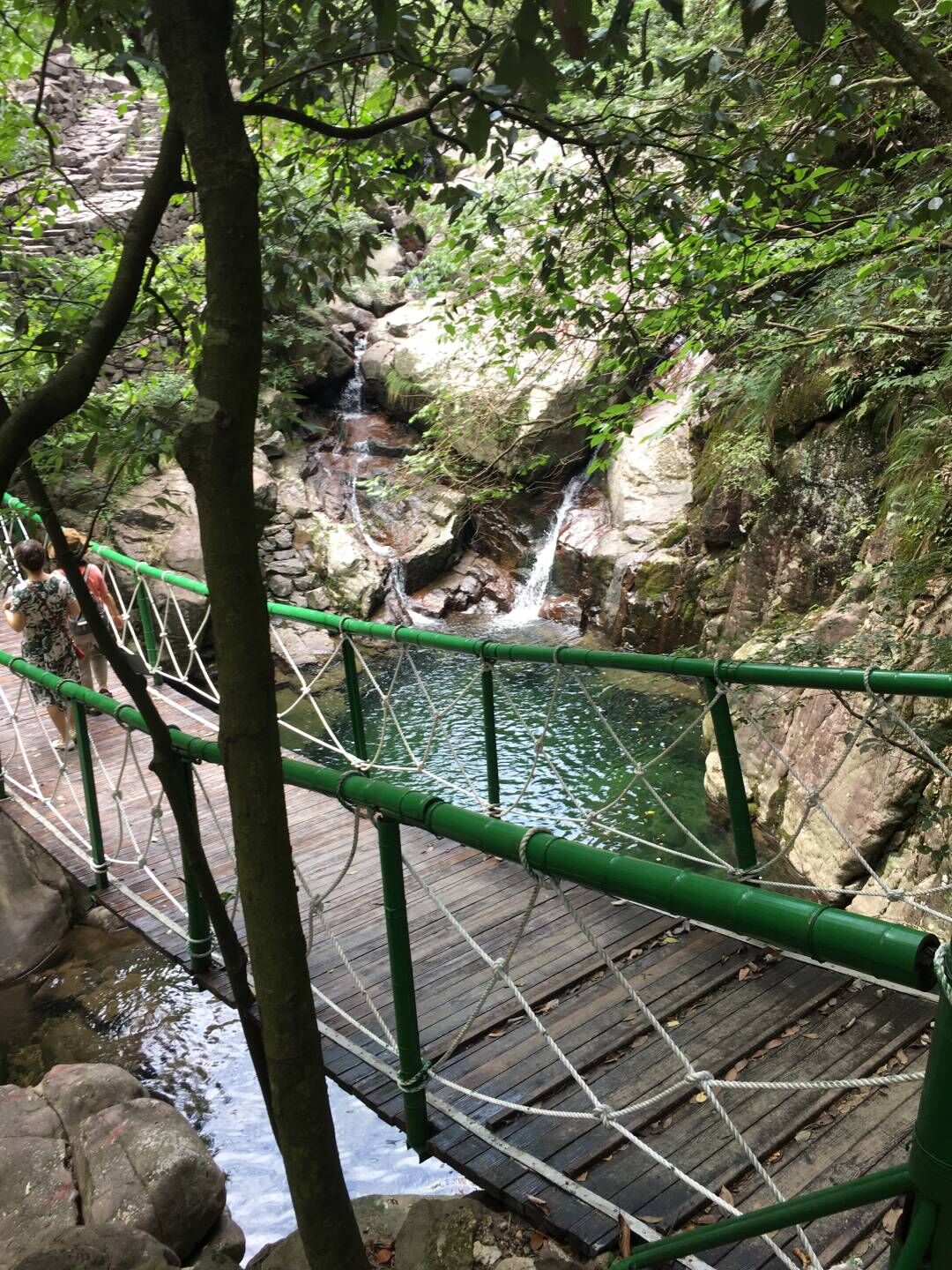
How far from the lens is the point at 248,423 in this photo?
1412 mm

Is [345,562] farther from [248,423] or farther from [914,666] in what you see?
[248,423]

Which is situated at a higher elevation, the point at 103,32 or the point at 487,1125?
the point at 103,32

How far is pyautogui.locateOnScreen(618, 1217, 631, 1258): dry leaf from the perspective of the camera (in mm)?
2088

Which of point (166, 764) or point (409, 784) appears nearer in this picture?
point (166, 764)

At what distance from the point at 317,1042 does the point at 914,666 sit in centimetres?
360

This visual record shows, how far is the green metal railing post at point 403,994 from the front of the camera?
91.4 inches

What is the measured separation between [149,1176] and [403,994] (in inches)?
67.5

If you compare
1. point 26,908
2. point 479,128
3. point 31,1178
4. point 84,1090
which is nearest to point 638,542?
point 26,908

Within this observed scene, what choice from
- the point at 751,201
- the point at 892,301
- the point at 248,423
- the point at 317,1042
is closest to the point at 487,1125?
the point at 317,1042

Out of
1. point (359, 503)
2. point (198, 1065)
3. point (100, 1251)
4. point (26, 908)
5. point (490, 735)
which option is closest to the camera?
point (100, 1251)

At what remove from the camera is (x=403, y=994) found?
244cm

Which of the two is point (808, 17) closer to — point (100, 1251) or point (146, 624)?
point (100, 1251)

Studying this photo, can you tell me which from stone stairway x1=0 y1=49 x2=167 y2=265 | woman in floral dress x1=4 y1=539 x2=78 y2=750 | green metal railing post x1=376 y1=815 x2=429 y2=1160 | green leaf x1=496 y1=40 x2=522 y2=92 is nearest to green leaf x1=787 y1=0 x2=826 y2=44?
green leaf x1=496 y1=40 x2=522 y2=92

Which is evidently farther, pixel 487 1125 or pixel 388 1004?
pixel 388 1004
